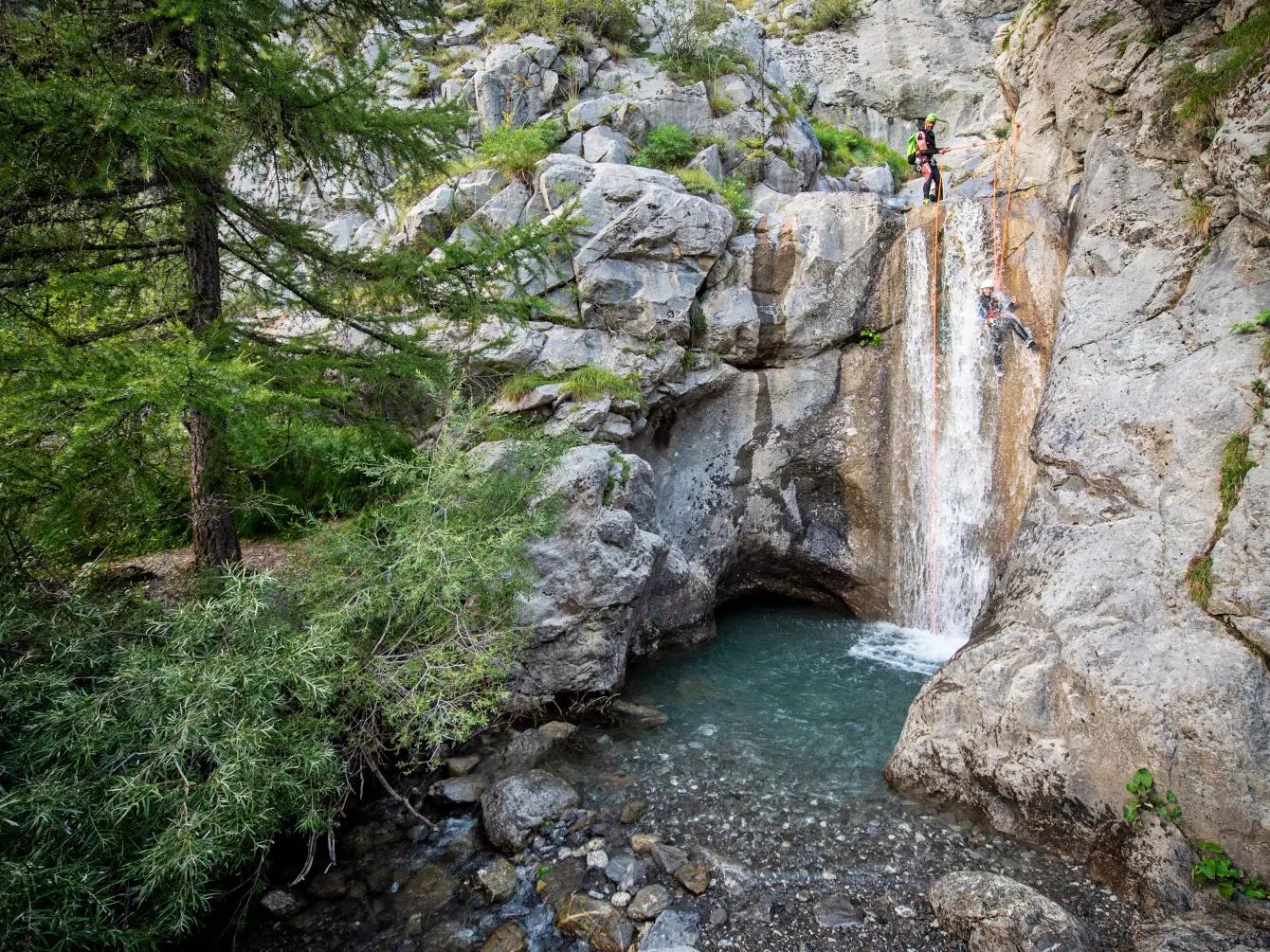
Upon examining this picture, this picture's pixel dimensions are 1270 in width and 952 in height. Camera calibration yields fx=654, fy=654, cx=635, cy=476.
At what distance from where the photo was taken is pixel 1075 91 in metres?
10.6

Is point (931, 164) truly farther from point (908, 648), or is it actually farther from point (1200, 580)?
point (1200, 580)

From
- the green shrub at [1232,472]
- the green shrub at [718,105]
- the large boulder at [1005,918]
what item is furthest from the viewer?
the green shrub at [718,105]

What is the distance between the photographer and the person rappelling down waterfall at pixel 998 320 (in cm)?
1170

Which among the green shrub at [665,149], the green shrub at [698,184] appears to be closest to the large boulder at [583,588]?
the green shrub at [698,184]

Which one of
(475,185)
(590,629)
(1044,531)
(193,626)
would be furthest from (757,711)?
(475,185)

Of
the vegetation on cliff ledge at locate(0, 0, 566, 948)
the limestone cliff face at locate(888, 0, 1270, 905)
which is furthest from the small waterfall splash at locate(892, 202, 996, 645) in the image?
the vegetation on cliff ledge at locate(0, 0, 566, 948)

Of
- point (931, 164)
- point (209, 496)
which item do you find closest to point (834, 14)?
point (931, 164)

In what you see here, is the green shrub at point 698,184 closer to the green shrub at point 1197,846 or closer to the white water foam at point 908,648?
the white water foam at point 908,648

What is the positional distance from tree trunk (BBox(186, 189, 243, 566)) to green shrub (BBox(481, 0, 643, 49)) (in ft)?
43.9

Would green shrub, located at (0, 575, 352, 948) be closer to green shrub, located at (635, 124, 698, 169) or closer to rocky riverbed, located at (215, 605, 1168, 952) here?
rocky riverbed, located at (215, 605, 1168, 952)

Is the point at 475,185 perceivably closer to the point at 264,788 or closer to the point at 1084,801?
the point at 264,788

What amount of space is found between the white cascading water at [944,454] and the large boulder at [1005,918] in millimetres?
5960

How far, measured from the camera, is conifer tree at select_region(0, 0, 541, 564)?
16.6 feet

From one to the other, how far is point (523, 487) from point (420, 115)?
4.16 meters
